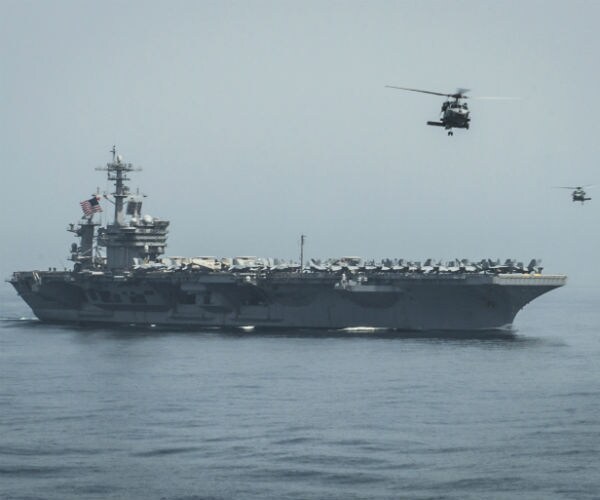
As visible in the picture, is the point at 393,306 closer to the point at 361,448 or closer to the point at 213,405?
the point at 213,405

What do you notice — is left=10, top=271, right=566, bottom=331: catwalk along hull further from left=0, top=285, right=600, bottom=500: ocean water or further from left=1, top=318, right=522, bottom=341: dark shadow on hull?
left=0, top=285, right=600, bottom=500: ocean water

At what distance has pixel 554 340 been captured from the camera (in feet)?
188

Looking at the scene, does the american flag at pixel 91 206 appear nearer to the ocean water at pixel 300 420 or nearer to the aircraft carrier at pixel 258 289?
the aircraft carrier at pixel 258 289

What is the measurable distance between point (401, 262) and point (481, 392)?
18.6m

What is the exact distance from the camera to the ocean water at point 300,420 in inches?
1001

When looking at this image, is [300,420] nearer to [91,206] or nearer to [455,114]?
[455,114]

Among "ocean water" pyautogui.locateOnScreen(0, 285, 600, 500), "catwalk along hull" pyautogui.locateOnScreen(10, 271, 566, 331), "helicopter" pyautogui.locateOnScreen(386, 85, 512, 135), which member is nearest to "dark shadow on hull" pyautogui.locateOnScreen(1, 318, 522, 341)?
"catwalk along hull" pyautogui.locateOnScreen(10, 271, 566, 331)

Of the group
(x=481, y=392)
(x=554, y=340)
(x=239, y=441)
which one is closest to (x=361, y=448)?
(x=239, y=441)

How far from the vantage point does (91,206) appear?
64.2 metres

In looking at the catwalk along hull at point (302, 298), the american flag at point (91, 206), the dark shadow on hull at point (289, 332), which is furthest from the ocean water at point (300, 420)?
the american flag at point (91, 206)

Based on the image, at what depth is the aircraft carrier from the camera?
5328cm

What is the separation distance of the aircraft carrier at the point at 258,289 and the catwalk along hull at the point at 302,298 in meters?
0.04

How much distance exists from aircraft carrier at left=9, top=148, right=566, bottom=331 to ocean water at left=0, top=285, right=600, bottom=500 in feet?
10.1

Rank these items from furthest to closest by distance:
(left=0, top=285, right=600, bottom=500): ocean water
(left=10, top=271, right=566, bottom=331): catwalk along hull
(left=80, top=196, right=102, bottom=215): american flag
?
1. (left=80, top=196, right=102, bottom=215): american flag
2. (left=10, top=271, right=566, bottom=331): catwalk along hull
3. (left=0, top=285, right=600, bottom=500): ocean water
